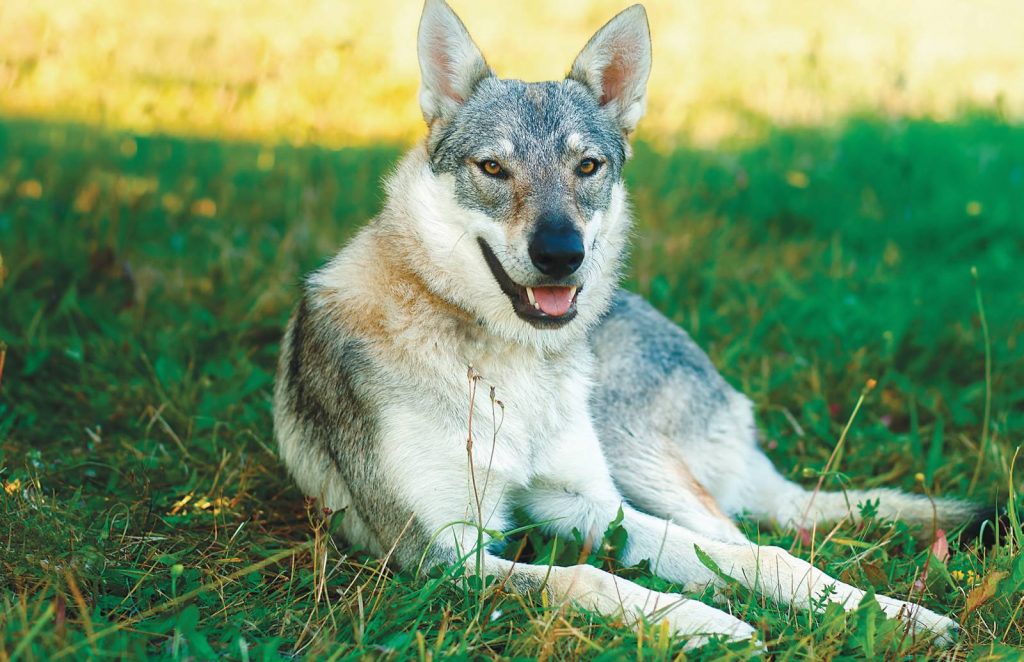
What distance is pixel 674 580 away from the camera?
3.15 metres

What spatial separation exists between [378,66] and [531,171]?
5.82m

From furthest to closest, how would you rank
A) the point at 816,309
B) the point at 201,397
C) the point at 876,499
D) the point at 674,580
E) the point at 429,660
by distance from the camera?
the point at 816,309
the point at 201,397
the point at 876,499
the point at 674,580
the point at 429,660

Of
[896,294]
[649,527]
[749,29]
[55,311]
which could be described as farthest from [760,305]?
[749,29]

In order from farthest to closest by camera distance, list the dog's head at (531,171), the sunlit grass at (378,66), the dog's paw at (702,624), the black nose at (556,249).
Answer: the sunlit grass at (378,66)
the dog's head at (531,171)
the black nose at (556,249)
the dog's paw at (702,624)

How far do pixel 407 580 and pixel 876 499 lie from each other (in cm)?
181

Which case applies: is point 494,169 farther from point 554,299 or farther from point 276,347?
point 276,347

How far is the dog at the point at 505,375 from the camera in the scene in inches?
118

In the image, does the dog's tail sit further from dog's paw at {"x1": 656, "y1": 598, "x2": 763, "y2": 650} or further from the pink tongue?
the pink tongue

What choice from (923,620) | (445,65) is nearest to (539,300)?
(445,65)

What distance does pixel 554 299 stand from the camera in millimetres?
3129

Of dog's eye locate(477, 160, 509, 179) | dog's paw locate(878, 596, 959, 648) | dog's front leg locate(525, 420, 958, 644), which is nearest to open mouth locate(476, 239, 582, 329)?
dog's eye locate(477, 160, 509, 179)

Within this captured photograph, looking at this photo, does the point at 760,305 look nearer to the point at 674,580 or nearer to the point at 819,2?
the point at 674,580

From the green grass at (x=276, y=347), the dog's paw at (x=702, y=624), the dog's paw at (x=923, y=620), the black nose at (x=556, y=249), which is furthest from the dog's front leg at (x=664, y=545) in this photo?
the black nose at (x=556, y=249)

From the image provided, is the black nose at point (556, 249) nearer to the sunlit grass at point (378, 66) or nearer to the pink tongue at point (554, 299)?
the pink tongue at point (554, 299)
